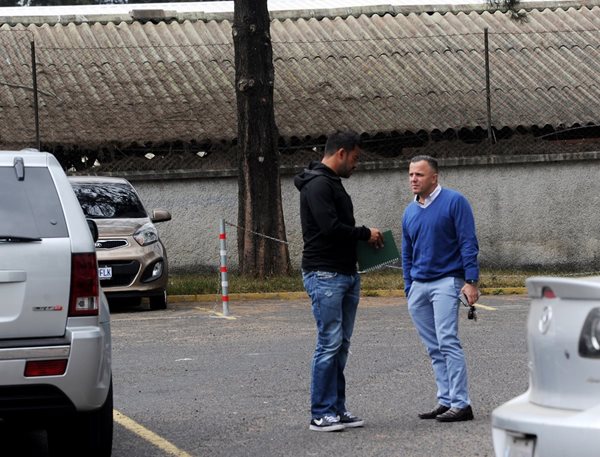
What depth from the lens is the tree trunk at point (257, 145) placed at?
63.4ft

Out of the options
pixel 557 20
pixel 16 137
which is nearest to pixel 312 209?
pixel 16 137

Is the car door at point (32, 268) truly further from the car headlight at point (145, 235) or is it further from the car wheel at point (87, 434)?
the car headlight at point (145, 235)

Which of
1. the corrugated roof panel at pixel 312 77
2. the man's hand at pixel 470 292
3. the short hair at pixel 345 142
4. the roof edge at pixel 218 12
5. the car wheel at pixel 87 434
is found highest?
the roof edge at pixel 218 12

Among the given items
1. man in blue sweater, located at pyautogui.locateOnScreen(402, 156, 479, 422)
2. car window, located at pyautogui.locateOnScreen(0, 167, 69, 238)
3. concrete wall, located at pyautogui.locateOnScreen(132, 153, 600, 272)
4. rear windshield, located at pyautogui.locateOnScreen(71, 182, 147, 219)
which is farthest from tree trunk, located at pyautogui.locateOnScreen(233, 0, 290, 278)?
car window, located at pyautogui.locateOnScreen(0, 167, 69, 238)

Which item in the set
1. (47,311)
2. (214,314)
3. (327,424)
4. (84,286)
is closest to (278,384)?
(327,424)

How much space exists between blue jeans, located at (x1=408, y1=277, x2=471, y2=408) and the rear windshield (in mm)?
8853

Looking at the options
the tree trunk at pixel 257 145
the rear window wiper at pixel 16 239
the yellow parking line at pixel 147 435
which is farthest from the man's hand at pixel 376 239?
the tree trunk at pixel 257 145

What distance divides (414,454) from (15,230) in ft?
8.62

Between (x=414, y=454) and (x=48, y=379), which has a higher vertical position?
(x=48, y=379)

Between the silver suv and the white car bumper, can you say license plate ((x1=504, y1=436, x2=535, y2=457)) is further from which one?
the silver suv

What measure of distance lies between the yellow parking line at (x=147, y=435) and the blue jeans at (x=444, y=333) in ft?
6.16

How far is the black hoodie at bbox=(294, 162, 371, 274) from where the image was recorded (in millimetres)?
A: 7898

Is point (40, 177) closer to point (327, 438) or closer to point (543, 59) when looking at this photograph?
point (327, 438)

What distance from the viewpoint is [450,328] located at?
822 cm
